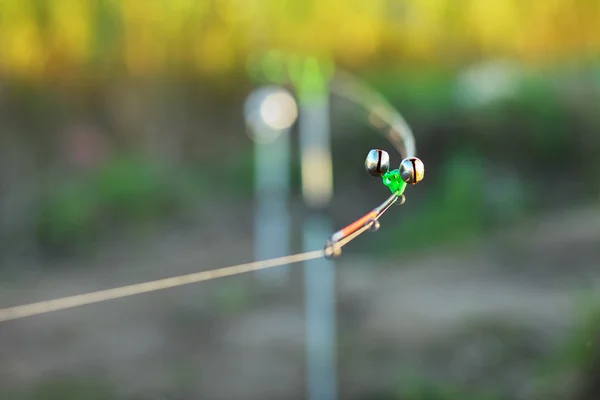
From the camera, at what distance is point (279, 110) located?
4.04 ft

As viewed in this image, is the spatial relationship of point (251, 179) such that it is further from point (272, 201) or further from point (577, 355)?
point (577, 355)

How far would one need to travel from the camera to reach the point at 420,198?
1.18 meters

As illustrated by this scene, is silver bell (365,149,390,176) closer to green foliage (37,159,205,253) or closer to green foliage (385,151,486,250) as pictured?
green foliage (385,151,486,250)

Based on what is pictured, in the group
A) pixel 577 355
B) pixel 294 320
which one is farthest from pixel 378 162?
pixel 294 320

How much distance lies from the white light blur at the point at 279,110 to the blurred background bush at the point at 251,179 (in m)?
0.06

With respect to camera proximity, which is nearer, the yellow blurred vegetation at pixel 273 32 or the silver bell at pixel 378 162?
the silver bell at pixel 378 162

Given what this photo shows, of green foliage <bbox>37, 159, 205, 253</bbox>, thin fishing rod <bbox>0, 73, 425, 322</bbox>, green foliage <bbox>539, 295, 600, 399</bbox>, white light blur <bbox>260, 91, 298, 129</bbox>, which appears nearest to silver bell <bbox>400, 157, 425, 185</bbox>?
thin fishing rod <bbox>0, 73, 425, 322</bbox>

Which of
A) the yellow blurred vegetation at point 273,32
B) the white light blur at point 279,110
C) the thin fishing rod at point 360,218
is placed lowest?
the thin fishing rod at point 360,218

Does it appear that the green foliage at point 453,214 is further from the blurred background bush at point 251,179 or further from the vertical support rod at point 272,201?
the vertical support rod at point 272,201

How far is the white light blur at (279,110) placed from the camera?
1.20m

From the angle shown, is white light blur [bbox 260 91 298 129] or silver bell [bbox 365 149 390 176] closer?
silver bell [bbox 365 149 390 176]

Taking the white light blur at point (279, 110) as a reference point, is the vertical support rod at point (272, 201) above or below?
below

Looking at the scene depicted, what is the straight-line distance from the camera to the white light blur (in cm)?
120

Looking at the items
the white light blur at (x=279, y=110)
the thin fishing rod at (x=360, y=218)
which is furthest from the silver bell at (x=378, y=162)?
the white light blur at (x=279, y=110)
